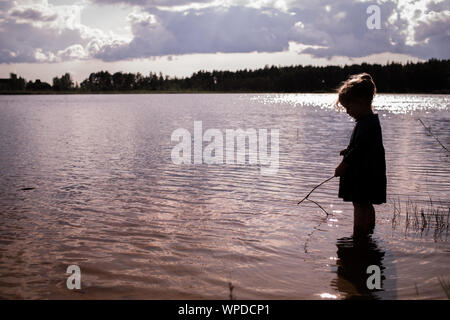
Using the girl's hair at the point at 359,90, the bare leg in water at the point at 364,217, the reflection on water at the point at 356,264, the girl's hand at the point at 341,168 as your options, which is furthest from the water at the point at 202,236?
the girl's hair at the point at 359,90

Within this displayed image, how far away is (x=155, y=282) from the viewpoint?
493cm

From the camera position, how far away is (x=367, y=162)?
5.70 m

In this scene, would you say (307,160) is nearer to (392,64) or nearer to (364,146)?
(364,146)

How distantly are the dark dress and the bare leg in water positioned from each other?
195 millimetres

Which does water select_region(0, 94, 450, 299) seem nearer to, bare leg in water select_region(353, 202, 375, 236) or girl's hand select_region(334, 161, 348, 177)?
bare leg in water select_region(353, 202, 375, 236)

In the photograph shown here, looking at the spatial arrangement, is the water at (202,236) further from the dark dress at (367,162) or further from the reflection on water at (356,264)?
the dark dress at (367,162)

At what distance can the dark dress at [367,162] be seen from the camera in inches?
223

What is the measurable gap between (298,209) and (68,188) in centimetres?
581

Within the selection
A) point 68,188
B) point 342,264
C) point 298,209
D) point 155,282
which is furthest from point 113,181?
point 342,264

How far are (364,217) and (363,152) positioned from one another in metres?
1.01

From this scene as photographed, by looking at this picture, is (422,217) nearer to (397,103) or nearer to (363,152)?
(363,152)

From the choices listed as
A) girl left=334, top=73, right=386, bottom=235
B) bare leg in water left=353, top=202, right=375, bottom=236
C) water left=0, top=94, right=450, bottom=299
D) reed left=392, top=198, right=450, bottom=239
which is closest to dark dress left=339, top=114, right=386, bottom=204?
girl left=334, top=73, right=386, bottom=235

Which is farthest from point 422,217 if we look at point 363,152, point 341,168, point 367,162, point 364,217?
point 341,168
